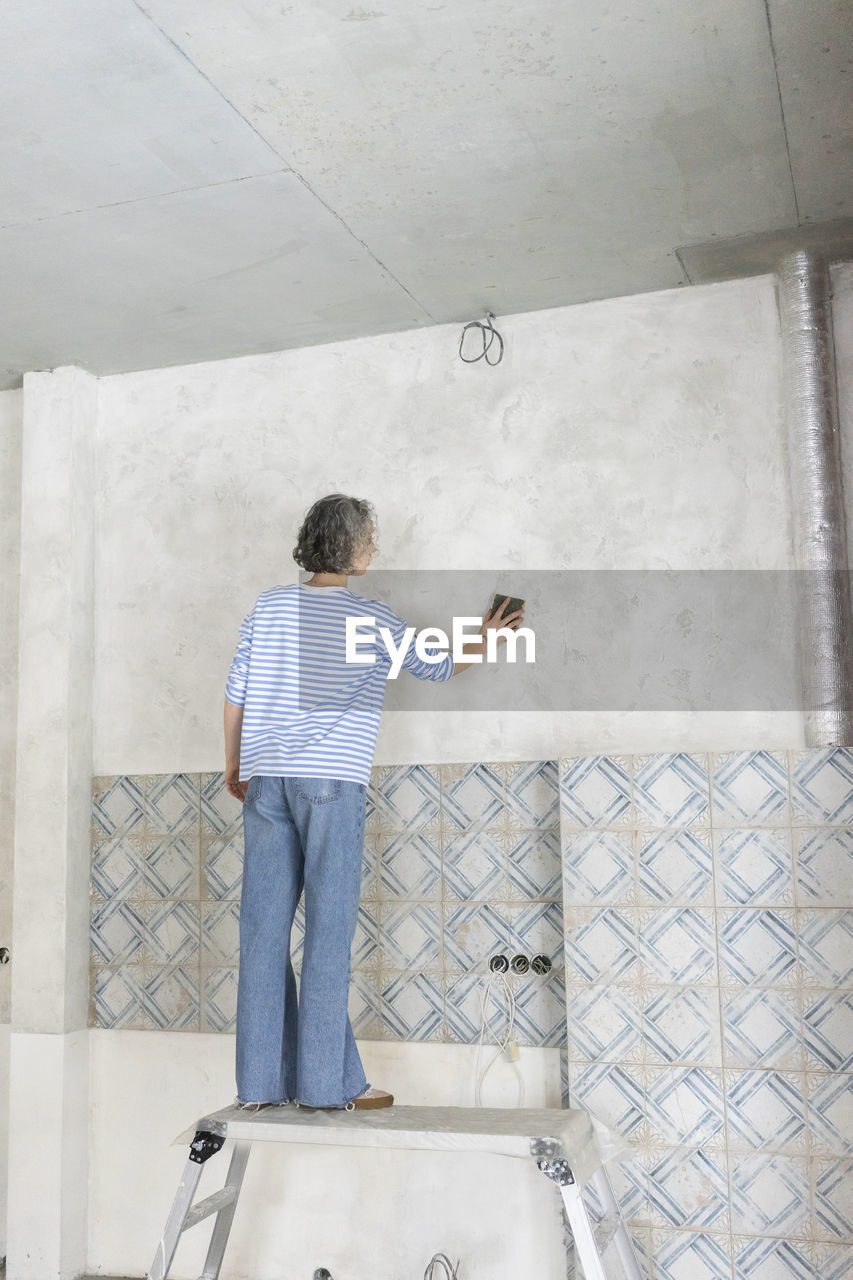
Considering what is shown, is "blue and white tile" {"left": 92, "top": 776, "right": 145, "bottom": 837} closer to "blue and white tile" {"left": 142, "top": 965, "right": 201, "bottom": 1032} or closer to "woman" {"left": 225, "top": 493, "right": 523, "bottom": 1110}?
"blue and white tile" {"left": 142, "top": 965, "right": 201, "bottom": 1032}

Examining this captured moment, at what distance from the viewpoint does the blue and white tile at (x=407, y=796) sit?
3.02 m

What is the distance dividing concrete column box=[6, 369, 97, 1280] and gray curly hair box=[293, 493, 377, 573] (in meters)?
1.09

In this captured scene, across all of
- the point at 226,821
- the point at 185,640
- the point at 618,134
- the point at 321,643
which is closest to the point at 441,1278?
the point at 226,821

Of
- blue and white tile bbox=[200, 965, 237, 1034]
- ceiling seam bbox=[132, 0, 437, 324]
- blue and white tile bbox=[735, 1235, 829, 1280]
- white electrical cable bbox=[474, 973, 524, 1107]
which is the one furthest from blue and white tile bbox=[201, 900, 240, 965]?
ceiling seam bbox=[132, 0, 437, 324]

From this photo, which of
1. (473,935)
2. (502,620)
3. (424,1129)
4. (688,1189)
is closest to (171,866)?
(473,935)

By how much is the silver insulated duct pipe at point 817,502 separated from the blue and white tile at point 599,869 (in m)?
0.52

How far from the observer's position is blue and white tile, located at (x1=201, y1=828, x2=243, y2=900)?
3.18 m

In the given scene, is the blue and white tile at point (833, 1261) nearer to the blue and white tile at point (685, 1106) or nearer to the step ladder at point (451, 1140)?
the blue and white tile at point (685, 1106)

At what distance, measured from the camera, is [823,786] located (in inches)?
103

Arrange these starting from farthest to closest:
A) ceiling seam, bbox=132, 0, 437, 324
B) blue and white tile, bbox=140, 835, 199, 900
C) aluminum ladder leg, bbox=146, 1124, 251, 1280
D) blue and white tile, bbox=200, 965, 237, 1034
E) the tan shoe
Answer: blue and white tile, bbox=140, 835, 199, 900 → blue and white tile, bbox=200, 965, 237, 1034 → the tan shoe → aluminum ladder leg, bbox=146, 1124, 251, 1280 → ceiling seam, bbox=132, 0, 437, 324

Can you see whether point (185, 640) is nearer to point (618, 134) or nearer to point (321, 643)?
point (321, 643)

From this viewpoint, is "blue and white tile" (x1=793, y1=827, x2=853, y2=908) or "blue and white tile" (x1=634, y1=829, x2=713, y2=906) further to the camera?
"blue and white tile" (x1=634, y1=829, x2=713, y2=906)

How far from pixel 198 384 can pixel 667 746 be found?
1.77m

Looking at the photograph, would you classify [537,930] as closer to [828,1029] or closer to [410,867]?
[410,867]
